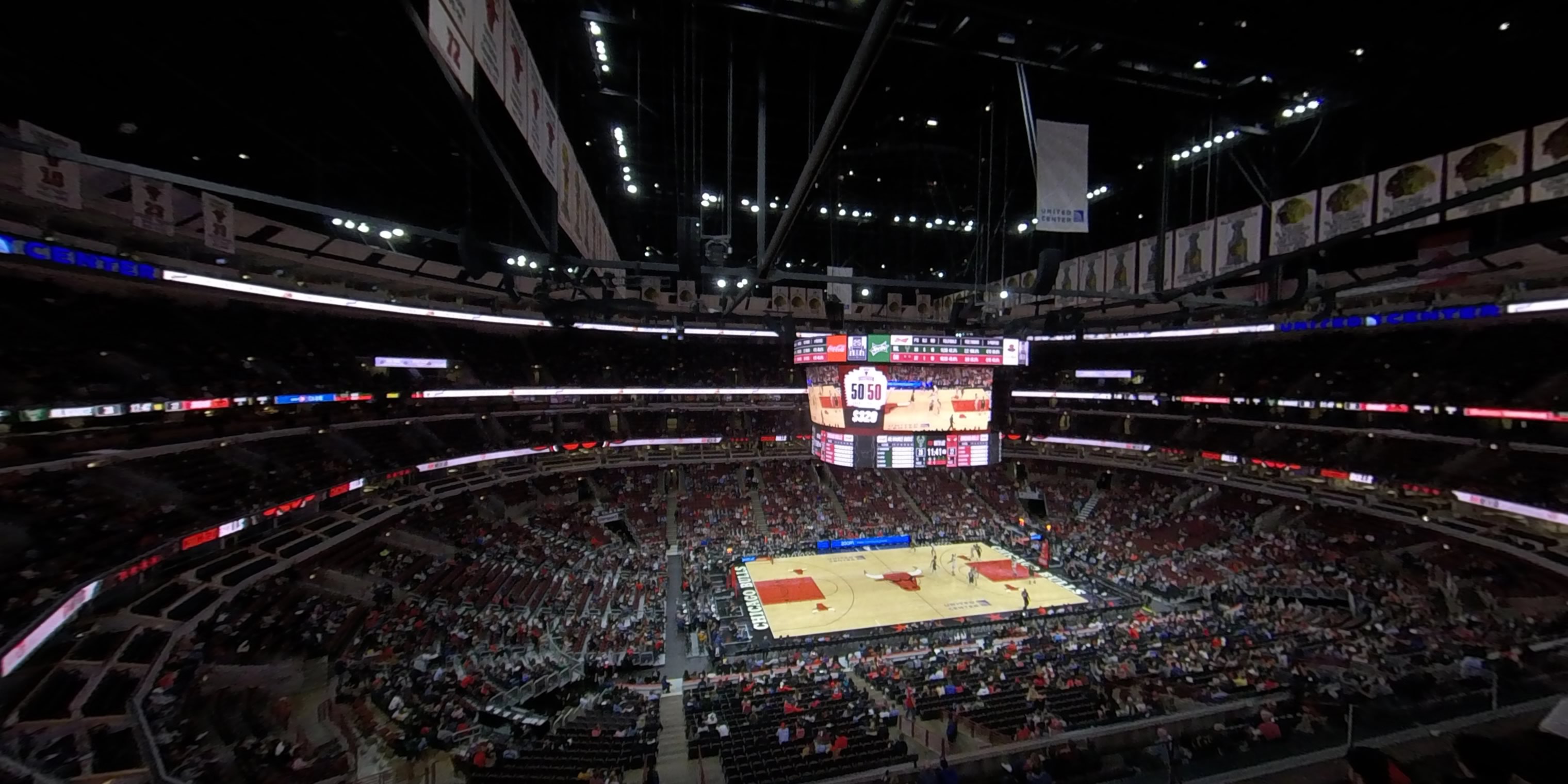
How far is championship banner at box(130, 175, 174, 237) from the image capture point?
35.3 ft

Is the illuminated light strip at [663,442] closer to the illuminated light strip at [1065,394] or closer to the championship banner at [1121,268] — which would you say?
the illuminated light strip at [1065,394]

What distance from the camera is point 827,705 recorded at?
12188 mm

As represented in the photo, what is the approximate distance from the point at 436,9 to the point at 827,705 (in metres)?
12.5

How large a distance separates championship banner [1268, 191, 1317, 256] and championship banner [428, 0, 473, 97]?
14.2 meters

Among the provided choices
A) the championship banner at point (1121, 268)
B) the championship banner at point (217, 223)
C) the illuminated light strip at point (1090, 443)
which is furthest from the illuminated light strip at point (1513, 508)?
the championship banner at point (217, 223)

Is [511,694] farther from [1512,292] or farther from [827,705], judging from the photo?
[1512,292]

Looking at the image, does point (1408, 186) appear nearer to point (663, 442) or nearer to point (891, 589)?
point (891, 589)

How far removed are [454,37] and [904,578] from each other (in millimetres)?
21918

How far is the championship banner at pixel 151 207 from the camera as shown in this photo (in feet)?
35.3

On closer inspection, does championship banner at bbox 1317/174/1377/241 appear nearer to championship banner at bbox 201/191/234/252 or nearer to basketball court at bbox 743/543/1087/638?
basketball court at bbox 743/543/1087/638

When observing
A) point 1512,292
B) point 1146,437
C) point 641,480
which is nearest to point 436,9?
point 1512,292

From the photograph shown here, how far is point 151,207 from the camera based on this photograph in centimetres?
1095

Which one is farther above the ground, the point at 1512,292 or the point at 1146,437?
the point at 1512,292

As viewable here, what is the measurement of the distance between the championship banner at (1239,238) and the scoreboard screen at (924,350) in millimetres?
5601
